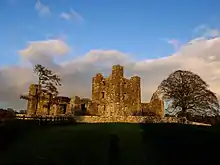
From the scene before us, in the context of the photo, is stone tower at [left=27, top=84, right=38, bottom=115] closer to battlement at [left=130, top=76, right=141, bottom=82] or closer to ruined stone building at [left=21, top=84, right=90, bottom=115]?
ruined stone building at [left=21, top=84, right=90, bottom=115]

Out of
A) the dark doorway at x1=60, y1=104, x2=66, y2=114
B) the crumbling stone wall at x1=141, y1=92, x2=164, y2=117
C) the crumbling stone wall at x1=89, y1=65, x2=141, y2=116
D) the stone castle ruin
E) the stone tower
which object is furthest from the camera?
the dark doorway at x1=60, y1=104, x2=66, y2=114

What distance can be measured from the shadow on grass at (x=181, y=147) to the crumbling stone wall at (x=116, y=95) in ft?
75.3

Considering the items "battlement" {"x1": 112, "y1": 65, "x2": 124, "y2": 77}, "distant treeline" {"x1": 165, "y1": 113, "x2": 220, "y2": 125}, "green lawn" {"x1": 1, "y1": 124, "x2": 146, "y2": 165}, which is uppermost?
"battlement" {"x1": 112, "y1": 65, "x2": 124, "y2": 77}

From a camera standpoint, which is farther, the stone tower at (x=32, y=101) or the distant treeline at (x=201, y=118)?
the stone tower at (x=32, y=101)

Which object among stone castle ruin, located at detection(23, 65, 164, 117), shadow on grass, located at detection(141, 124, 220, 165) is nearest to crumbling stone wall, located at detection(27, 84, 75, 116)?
stone castle ruin, located at detection(23, 65, 164, 117)

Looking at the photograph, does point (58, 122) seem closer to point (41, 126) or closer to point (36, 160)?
point (41, 126)

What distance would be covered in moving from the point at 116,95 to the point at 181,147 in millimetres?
29804

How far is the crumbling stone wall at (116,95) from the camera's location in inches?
1992

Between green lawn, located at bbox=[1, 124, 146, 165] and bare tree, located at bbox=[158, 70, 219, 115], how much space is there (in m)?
15.9

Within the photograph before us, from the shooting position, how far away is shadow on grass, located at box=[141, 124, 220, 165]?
18266 mm

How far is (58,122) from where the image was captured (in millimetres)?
34062

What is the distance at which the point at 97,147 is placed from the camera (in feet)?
68.9

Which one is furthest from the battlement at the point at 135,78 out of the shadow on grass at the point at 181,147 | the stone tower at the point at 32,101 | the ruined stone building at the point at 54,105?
the shadow on grass at the point at 181,147

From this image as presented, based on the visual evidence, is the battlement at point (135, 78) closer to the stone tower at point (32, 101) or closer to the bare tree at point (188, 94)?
the bare tree at point (188, 94)
